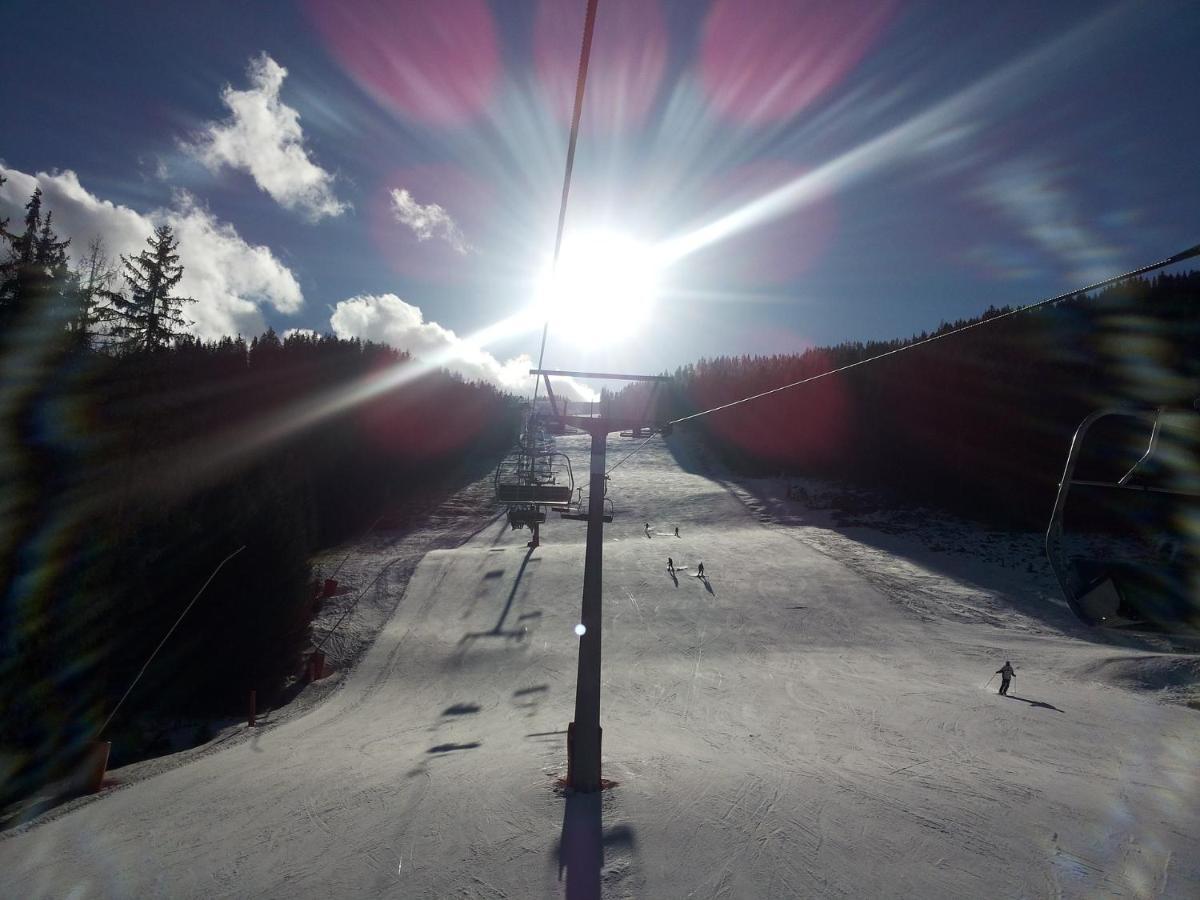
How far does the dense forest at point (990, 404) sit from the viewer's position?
49094 mm

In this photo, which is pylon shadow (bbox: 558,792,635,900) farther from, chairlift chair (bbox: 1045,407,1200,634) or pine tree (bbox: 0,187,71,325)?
pine tree (bbox: 0,187,71,325)

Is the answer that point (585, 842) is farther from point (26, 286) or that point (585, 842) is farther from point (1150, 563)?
point (26, 286)

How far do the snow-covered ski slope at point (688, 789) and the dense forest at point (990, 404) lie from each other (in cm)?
2709

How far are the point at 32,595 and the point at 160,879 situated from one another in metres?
11.4

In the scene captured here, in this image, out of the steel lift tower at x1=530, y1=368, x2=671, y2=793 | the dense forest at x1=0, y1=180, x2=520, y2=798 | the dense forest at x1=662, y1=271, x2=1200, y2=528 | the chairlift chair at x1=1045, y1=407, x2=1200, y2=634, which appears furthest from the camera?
the dense forest at x1=662, y1=271, x2=1200, y2=528

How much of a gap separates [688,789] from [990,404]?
61535mm

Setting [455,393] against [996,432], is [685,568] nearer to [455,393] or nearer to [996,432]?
[996,432]

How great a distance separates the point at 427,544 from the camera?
45188 millimetres

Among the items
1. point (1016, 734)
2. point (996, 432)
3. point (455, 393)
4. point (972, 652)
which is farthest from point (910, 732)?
point (455, 393)

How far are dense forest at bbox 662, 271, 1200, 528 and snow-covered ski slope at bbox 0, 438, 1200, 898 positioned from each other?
27.1 meters

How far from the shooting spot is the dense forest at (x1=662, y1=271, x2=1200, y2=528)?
4909 cm

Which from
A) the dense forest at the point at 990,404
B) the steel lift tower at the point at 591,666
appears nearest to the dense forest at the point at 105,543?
the steel lift tower at the point at 591,666

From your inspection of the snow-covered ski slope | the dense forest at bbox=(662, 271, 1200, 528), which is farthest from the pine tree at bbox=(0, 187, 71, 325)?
the dense forest at bbox=(662, 271, 1200, 528)

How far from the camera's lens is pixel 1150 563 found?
395cm
